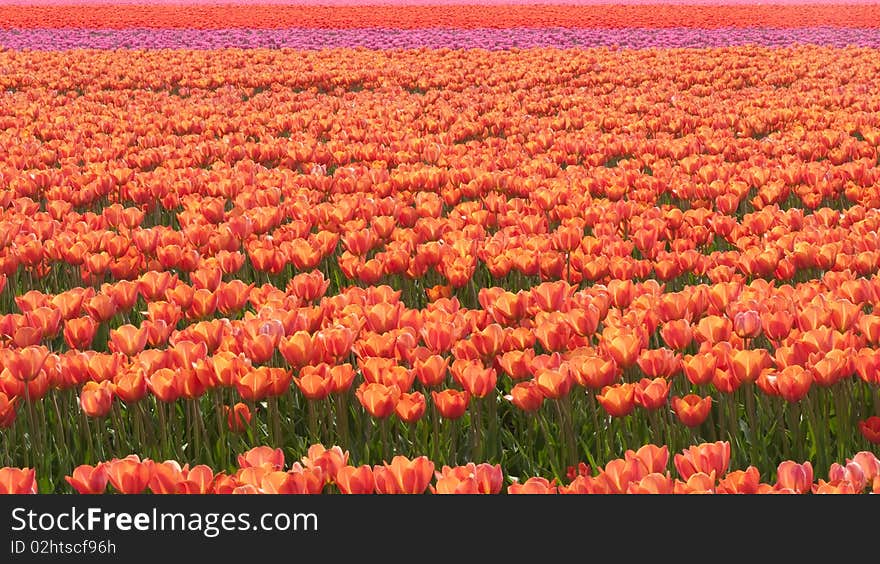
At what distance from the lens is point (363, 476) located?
200 centimetres

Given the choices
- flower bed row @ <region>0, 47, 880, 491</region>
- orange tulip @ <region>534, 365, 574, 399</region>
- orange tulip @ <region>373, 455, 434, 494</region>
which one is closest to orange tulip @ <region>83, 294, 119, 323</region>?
flower bed row @ <region>0, 47, 880, 491</region>

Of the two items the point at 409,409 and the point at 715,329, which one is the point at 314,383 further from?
the point at 715,329

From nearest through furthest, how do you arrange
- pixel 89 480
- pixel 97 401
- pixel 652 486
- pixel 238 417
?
1. pixel 652 486
2. pixel 89 480
3. pixel 97 401
4. pixel 238 417

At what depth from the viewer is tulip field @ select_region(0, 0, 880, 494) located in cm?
259

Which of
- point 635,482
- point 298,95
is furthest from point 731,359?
point 298,95

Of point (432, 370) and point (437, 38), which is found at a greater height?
point (437, 38)

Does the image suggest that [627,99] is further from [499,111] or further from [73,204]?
[73,204]

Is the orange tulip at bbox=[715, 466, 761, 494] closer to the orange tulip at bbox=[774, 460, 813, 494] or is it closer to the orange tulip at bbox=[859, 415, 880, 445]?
the orange tulip at bbox=[774, 460, 813, 494]

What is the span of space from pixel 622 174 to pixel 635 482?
189 inches

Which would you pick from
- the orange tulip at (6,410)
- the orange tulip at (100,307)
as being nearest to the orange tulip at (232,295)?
the orange tulip at (100,307)

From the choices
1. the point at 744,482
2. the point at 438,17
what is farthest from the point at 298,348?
the point at 438,17

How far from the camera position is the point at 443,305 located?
3357mm

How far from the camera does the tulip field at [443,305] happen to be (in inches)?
102

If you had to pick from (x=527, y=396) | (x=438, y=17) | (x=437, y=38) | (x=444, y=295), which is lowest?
(x=444, y=295)
